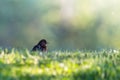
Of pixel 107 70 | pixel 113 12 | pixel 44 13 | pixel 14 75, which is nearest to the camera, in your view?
pixel 14 75

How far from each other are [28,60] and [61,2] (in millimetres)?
38562

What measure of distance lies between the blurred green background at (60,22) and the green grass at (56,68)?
35453 millimetres

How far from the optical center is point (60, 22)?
49.9 m

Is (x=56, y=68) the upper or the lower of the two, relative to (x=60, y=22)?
lower

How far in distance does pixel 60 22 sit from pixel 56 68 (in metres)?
41.0

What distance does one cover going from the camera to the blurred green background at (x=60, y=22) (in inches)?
1843

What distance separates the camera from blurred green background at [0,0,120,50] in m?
46.8

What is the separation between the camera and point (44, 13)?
1946 inches

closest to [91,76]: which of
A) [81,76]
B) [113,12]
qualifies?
[81,76]

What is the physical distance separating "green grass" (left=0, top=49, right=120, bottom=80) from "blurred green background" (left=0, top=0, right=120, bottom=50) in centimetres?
3545

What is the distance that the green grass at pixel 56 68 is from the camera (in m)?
8.40

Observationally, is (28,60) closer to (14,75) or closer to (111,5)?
(14,75)

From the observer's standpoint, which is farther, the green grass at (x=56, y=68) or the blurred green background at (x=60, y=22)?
the blurred green background at (x=60, y=22)

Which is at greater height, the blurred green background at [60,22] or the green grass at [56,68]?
the blurred green background at [60,22]
